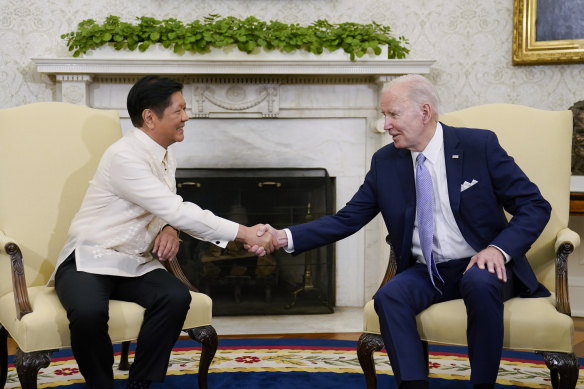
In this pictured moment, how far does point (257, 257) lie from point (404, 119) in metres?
2.13

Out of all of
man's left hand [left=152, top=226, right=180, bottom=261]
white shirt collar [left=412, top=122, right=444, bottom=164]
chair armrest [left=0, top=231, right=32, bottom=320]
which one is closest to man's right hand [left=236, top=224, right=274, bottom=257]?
man's left hand [left=152, top=226, right=180, bottom=261]

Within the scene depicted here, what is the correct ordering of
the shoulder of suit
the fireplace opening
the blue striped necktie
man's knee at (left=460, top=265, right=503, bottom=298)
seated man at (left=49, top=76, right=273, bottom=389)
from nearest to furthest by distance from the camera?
1. man's knee at (left=460, top=265, right=503, bottom=298)
2. seated man at (left=49, top=76, right=273, bottom=389)
3. the blue striped necktie
4. the shoulder of suit
5. the fireplace opening

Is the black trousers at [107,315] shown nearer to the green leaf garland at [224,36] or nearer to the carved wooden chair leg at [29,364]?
the carved wooden chair leg at [29,364]

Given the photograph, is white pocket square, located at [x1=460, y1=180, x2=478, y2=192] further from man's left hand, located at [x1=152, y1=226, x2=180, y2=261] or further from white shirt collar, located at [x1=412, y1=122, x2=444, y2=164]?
man's left hand, located at [x1=152, y1=226, x2=180, y2=261]

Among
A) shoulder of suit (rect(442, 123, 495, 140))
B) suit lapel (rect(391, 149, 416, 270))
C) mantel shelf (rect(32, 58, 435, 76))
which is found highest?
mantel shelf (rect(32, 58, 435, 76))

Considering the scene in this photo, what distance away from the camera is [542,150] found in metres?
2.66

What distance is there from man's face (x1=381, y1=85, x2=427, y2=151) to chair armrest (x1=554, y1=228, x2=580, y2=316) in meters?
0.59

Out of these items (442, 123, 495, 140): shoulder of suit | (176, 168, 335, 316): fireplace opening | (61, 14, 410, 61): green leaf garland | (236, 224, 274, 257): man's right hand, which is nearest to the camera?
(442, 123, 495, 140): shoulder of suit

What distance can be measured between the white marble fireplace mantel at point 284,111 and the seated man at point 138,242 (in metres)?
1.60

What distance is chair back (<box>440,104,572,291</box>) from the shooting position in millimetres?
2590

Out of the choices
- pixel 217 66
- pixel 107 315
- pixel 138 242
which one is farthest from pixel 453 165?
pixel 217 66

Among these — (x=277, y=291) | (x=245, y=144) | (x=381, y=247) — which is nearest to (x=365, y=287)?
(x=381, y=247)

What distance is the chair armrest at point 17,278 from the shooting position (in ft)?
7.15

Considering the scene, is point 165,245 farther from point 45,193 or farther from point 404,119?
point 404,119
